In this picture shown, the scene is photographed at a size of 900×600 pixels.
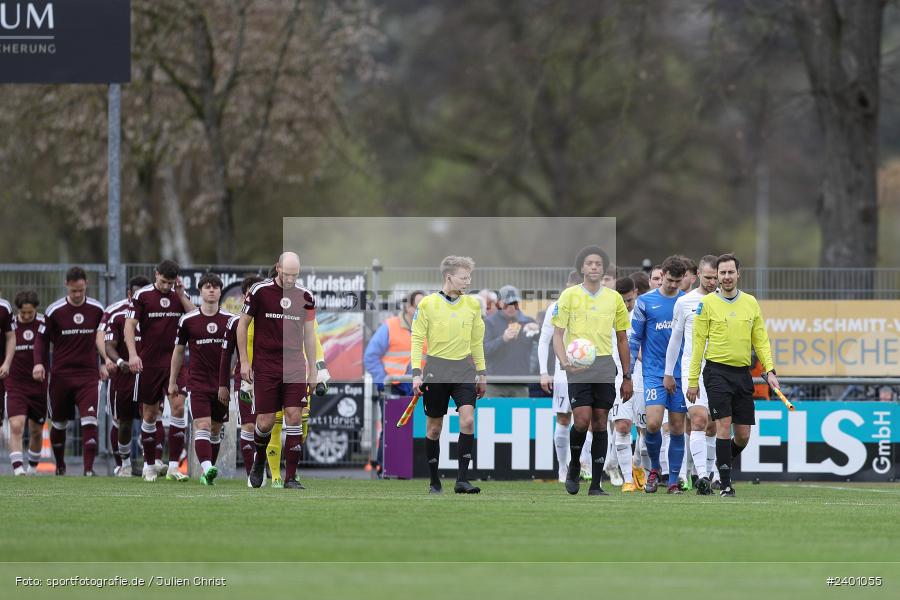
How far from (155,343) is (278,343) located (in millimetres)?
3588

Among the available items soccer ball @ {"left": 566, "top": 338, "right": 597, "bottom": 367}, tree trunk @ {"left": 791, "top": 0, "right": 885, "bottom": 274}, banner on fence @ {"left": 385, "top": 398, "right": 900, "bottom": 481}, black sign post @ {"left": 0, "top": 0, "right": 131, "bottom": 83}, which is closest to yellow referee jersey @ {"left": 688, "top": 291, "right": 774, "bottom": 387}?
soccer ball @ {"left": 566, "top": 338, "right": 597, "bottom": 367}

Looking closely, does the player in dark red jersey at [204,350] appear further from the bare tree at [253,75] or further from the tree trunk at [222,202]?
the bare tree at [253,75]

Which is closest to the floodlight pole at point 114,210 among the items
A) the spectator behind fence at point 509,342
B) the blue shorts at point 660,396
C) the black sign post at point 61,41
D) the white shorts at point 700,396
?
the black sign post at point 61,41

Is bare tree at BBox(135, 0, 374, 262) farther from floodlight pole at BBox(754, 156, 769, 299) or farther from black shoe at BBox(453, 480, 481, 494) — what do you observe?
floodlight pole at BBox(754, 156, 769, 299)

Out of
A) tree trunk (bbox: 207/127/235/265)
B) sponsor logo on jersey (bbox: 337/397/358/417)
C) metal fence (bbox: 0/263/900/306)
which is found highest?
tree trunk (bbox: 207/127/235/265)

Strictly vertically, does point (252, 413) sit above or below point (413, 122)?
below

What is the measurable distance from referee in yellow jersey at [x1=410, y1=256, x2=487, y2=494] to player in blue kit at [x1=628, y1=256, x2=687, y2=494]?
6.63 feet

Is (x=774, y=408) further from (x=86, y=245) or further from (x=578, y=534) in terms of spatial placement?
(x=86, y=245)

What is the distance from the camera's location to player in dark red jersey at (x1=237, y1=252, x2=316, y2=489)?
15070 mm

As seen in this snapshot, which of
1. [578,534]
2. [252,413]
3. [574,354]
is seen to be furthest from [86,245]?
[578,534]

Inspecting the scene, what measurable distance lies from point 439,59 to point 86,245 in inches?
522

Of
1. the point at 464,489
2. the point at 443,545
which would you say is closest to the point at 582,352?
the point at 464,489

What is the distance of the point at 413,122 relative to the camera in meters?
52.0

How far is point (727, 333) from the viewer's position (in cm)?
1442
